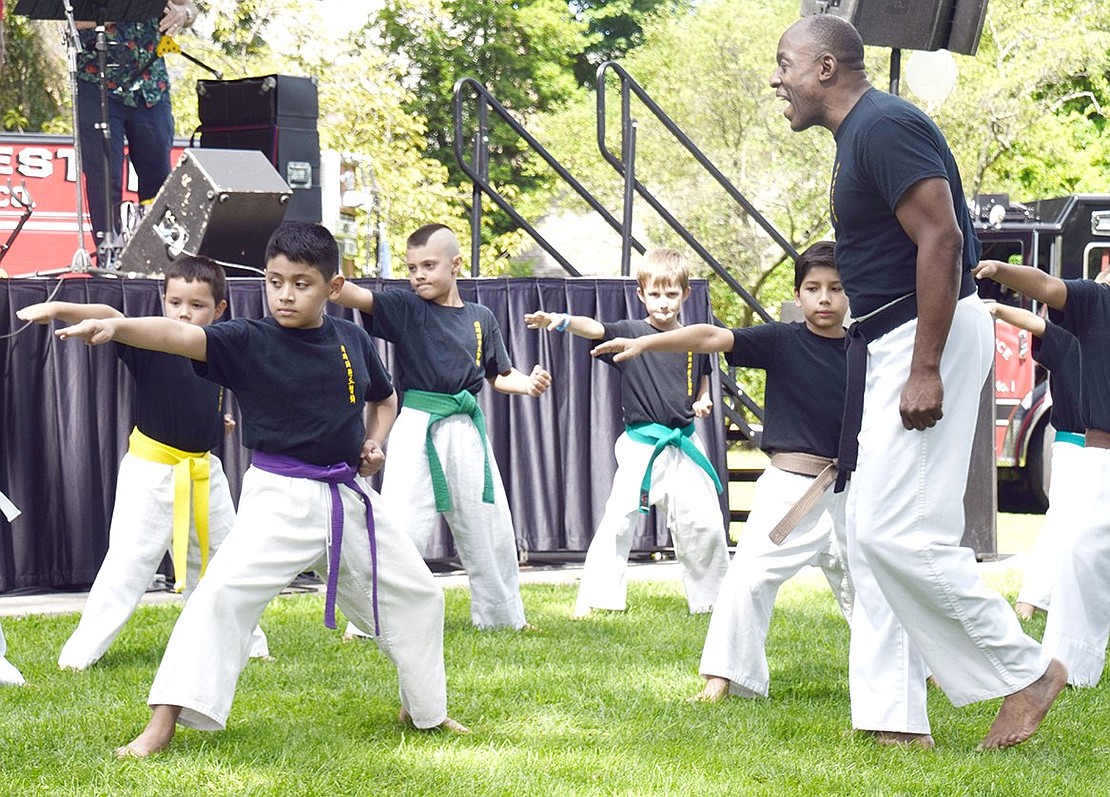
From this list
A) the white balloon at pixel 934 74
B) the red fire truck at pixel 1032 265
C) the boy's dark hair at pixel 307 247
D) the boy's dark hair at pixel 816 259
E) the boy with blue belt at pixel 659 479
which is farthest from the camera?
the red fire truck at pixel 1032 265

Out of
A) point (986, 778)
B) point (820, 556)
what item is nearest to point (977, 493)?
point (820, 556)

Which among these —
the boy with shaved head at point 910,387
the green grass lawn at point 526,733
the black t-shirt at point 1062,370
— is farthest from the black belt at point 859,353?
the black t-shirt at point 1062,370

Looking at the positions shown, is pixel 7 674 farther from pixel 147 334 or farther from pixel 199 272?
pixel 147 334

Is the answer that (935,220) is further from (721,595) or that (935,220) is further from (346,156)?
(346,156)

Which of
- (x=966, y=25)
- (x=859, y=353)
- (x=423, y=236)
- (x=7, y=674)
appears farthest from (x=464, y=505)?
(x=966, y=25)

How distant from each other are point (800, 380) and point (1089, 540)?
3.70ft

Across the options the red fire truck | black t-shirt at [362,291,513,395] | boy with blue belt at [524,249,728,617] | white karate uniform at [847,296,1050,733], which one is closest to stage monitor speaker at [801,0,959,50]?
boy with blue belt at [524,249,728,617]

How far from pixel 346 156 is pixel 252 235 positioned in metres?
5.93

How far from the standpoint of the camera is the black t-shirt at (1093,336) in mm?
5133

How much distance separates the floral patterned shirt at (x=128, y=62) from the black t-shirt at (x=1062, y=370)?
17.3 feet

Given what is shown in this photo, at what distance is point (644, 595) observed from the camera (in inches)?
308

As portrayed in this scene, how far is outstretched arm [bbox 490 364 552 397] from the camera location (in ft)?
18.8

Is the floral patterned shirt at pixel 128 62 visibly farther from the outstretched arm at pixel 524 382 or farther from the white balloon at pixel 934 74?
the white balloon at pixel 934 74

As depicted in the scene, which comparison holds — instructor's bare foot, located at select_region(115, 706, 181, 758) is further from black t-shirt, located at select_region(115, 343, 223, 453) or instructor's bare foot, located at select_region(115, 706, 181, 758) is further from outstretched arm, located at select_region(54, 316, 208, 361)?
black t-shirt, located at select_region(115, 343, 223, 453)
